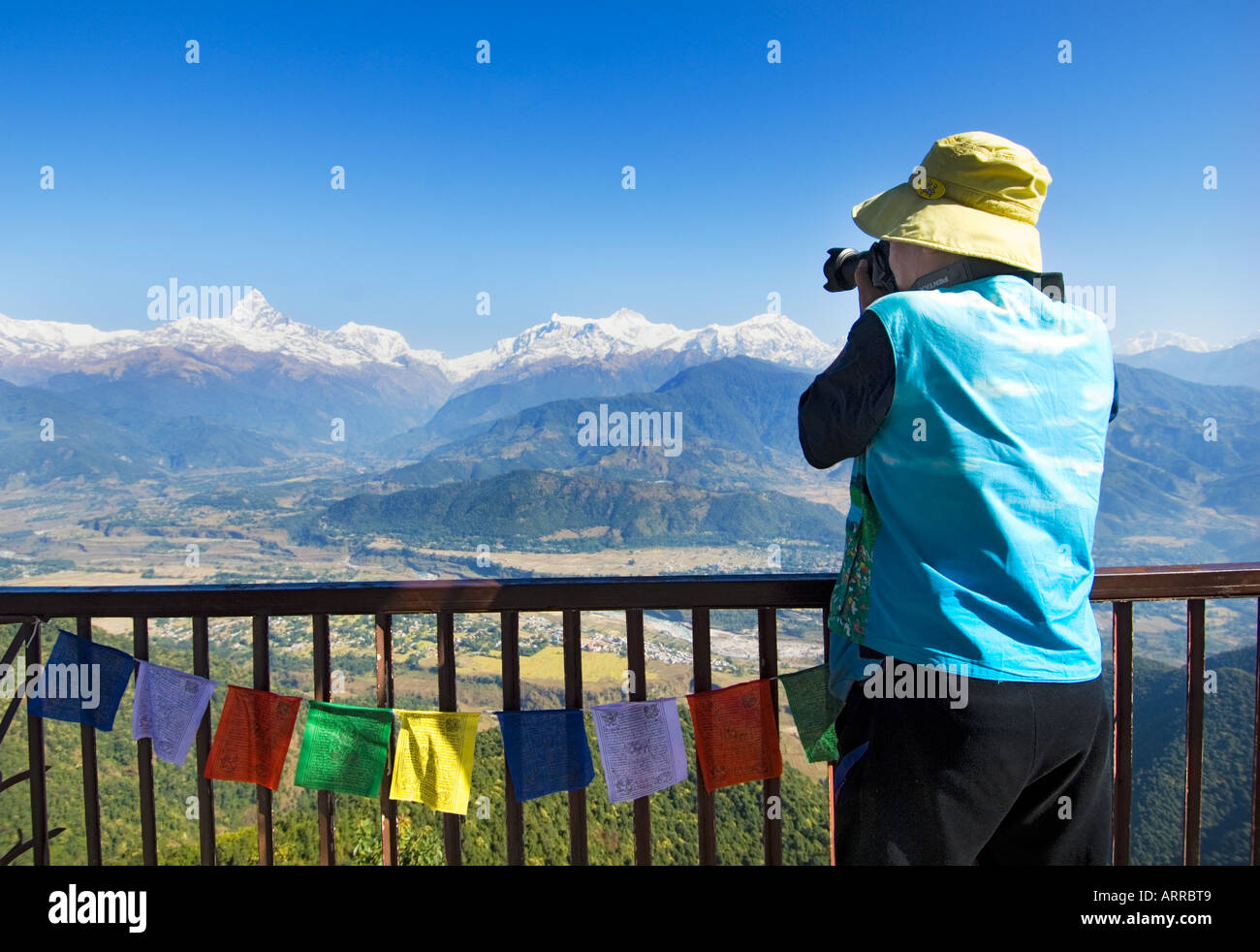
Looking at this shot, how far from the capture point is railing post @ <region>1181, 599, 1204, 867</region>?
2127mm

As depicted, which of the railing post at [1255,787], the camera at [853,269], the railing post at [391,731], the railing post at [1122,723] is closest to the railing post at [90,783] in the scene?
the railing post at [391,731]

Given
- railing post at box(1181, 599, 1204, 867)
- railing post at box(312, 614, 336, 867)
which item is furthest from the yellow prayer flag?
railing post at box(1181, 599, 1204, 867)

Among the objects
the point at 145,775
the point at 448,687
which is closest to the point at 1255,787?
the point at 448,687

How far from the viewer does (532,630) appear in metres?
2.38

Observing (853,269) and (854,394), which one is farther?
(853,269)

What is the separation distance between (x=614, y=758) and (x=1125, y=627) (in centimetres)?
137

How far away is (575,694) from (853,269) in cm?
129

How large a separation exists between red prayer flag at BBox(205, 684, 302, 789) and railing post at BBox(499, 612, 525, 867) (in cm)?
61

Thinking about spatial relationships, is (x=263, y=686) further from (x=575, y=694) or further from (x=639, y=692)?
(x=639, y=692)

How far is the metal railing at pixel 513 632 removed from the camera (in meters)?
1.97

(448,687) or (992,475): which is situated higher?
(992,475)

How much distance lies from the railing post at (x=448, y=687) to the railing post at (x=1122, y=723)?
1.69 m

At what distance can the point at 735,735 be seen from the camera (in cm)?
211
